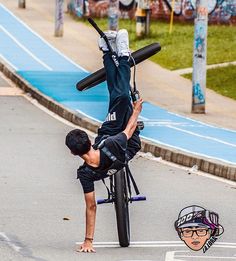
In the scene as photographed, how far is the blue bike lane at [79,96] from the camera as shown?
1995cm

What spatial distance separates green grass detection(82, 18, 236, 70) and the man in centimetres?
2147

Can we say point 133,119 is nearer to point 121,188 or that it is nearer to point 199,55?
point 121,188

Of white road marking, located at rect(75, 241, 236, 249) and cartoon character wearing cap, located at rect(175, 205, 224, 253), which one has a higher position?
cartoon character wearing cap, located at rect(175, 205, 224, 253)

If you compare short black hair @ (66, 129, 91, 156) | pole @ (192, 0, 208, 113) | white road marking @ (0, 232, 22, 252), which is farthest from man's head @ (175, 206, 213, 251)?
pole @ (192, 0, 208, 113)

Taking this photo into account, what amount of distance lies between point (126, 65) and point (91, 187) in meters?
1.26

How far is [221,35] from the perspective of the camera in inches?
1634

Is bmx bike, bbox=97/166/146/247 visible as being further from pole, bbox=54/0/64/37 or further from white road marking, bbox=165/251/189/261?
pole, bbox=54/0/64/37

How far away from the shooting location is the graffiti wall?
45.5 meters

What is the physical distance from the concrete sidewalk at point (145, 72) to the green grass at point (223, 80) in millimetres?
297

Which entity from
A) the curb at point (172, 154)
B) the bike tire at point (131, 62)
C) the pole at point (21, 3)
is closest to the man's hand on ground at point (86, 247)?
the bike tire at point (131, 62)

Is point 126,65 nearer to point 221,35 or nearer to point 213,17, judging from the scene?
point 221,35

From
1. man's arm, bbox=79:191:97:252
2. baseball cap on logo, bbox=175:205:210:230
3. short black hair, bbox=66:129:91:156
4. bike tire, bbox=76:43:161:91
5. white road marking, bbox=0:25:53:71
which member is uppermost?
bike tire, bbox=76:43:161:91

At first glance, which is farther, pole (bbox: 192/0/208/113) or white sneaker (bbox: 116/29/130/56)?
pole (bbox: 192/0/208/113)

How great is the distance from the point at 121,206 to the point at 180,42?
91.0 ft
